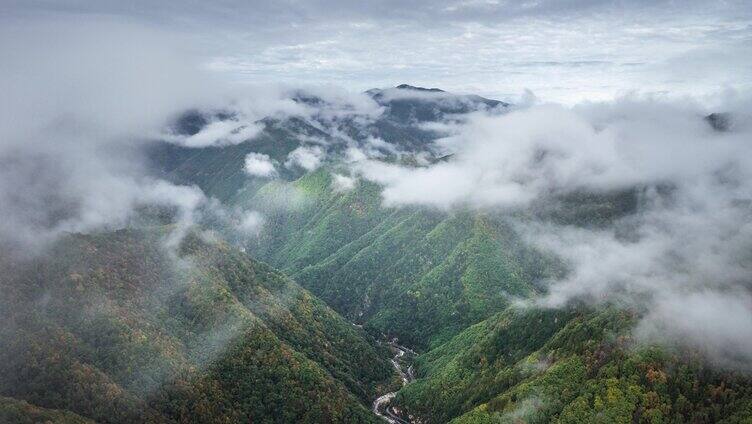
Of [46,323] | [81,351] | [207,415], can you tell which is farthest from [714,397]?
[46,323]

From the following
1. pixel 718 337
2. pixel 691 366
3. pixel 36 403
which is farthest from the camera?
pixel 718 337

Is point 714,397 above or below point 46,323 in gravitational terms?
below

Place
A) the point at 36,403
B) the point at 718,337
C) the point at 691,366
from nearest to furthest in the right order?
the point at 36,403
the point at 691,366
the point at 718,337

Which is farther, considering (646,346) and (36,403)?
(646,346)

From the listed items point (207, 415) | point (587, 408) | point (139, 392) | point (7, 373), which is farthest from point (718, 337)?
point (7, 373)

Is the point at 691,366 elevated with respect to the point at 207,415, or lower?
elevated

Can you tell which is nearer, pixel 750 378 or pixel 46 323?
pixel 750 378

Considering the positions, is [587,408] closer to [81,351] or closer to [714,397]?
[714,397]

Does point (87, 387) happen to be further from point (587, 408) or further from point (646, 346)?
point (646, 346)

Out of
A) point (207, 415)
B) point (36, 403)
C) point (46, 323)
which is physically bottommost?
point (207, 415)
